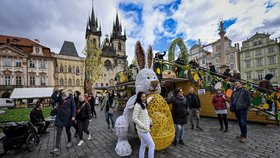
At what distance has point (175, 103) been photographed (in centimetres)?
473

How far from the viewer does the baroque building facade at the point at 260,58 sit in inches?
1330

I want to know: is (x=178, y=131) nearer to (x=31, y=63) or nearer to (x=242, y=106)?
(x=242, y=106)

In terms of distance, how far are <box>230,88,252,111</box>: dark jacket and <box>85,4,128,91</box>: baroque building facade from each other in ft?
165

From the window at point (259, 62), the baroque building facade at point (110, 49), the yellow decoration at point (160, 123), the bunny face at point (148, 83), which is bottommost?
the yellow decoration at point (160, 123)

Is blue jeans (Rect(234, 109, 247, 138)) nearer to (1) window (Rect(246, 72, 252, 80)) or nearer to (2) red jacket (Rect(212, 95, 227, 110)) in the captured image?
(2) red jacket (Rect(212, 95, 227, 110))

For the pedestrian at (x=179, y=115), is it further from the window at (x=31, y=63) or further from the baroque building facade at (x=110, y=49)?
the baroque building facade at (x=110, y=49)

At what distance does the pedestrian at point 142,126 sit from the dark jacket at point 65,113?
2.44 meters

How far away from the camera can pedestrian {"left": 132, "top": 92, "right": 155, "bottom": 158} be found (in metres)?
3.20

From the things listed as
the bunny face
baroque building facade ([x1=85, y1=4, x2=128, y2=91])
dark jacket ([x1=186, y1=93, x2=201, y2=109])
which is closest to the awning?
baroque building facade ([x1=85, y1=4, x2=128, y2=91])

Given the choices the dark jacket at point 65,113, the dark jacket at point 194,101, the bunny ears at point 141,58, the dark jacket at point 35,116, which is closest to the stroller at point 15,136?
the dark jacket at point 65,113

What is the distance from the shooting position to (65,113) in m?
4.52

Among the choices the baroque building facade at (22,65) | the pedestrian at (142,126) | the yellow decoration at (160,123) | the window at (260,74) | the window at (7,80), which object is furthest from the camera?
the window at (260,74)

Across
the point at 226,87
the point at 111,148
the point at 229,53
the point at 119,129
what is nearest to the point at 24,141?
the point at 111,148

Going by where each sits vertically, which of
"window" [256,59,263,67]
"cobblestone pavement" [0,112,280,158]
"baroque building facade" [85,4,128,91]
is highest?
"baroque building facade" [85,4,128,91]
